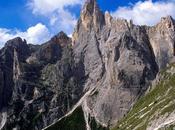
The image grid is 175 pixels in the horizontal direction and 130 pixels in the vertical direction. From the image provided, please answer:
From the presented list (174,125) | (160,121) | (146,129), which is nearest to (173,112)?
(160,121)

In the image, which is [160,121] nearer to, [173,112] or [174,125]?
[173,112]

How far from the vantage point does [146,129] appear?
7589 inches

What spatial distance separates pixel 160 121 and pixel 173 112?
7.86 metres

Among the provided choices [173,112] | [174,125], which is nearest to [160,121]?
[173,112]

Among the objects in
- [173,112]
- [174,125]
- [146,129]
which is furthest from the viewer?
[146,129]

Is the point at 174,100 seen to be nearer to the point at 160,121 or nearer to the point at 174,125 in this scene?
the point at 160,121

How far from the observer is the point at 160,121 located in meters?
182

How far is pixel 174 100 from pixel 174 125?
60.0 meters

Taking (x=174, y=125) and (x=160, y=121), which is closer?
(x=174, y=125)

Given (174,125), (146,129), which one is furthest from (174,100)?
(174,125)

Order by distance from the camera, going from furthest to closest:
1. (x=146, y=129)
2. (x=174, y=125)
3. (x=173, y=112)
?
(x=146, y=129)
(x=173, y=112)
(x=174, y=125)

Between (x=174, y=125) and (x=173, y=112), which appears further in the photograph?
(x=173, y=112)

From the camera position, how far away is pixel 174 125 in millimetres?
140375

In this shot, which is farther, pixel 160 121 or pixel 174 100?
pixel 174 100
